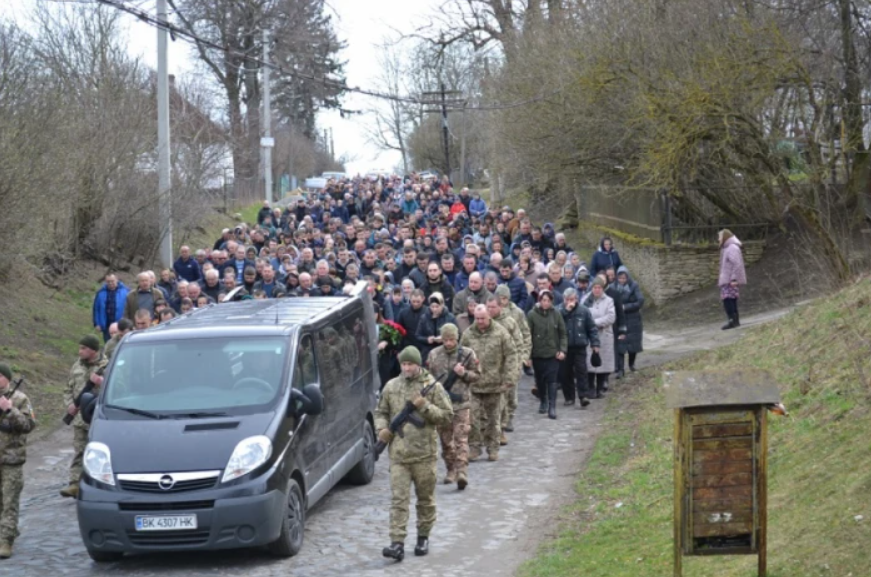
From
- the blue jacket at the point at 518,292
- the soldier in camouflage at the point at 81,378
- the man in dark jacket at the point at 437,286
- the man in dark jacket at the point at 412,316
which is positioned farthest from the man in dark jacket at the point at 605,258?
the soldier in camouflage at the point at 81,378

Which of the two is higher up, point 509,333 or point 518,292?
point 518,292

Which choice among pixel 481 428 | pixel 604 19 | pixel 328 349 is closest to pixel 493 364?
pixel 481 428

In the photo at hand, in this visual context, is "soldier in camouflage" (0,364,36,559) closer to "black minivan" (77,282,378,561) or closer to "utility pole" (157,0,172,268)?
"black minivan" (77,282,378,561)

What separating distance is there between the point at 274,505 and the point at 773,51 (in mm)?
15387

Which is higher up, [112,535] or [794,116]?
[794,116]

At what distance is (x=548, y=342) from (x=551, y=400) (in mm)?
860

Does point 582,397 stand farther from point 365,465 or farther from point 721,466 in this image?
point 721,466

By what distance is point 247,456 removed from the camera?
400 inches

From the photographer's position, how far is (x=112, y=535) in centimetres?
1003

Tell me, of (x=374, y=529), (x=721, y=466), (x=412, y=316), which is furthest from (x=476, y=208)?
(x=721, y=466)

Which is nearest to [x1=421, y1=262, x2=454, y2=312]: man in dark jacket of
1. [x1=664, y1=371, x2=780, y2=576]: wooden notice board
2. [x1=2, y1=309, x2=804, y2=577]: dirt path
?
[x1=2, y1=309, x2=804, y2=577]: dirt path

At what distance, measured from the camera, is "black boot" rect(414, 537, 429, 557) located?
1069 centimetres

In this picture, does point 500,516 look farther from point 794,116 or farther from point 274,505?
point 794,116

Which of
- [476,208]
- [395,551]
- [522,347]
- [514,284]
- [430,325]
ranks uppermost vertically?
[476,208]
